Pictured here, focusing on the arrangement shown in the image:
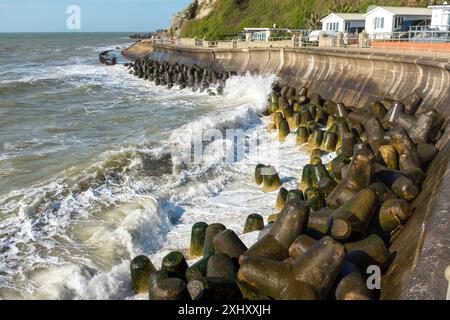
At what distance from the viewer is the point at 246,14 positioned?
7056cm

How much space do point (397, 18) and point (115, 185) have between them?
27.6 meters

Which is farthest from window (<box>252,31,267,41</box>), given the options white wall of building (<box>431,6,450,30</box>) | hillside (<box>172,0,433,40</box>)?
white wall of building (<box>431,6,450,30</box>)

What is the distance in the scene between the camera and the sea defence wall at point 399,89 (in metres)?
4.78

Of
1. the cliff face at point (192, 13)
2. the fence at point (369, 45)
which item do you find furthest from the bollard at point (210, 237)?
the cliff face at point (192, 13)

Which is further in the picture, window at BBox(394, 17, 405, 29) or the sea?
window at BBox(394, 17, 405, 29)

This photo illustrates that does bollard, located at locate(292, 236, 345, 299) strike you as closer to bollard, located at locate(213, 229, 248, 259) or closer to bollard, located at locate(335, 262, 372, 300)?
bollard, located at locate(335, 262, 372, 300)

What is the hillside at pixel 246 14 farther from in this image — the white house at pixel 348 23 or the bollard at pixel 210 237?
the bollard at pixel 210 237

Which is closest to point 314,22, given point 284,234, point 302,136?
point 302,136

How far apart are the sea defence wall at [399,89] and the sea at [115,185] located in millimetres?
2846

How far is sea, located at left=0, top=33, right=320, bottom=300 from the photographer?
791 centimetres

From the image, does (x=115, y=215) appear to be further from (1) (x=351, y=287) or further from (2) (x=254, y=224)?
(1) (x=351, y=287)

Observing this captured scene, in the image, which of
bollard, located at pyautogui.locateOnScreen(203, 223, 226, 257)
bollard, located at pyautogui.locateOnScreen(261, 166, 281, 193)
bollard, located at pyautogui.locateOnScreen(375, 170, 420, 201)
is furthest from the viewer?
bollard, located at pyautogui.locateOnScreen(261, 166, 281, 193)
